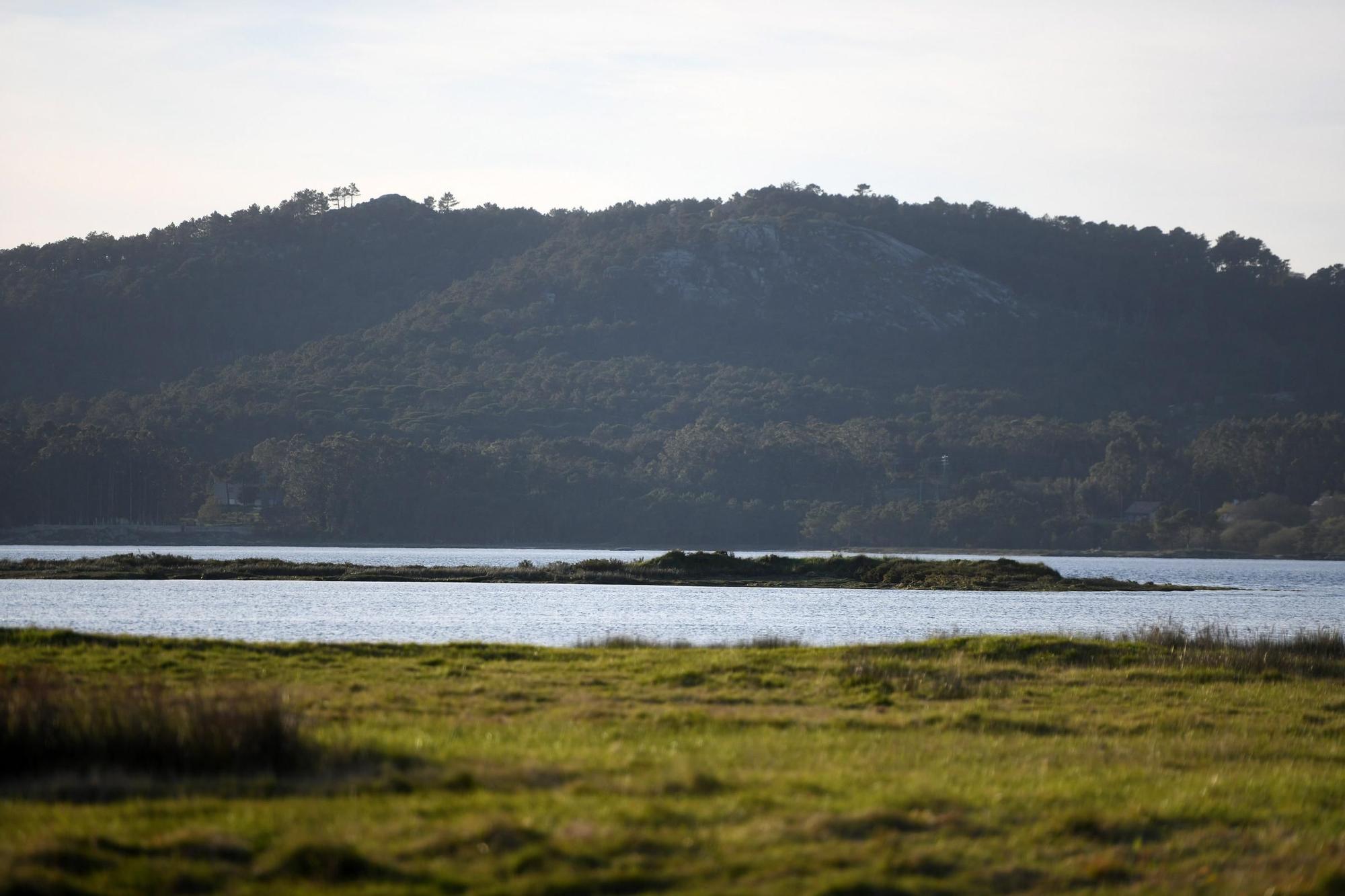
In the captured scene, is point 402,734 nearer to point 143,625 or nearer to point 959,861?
point 959,861

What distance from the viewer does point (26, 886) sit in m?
10.2

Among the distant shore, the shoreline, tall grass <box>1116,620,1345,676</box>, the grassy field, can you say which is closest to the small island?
the shoreline

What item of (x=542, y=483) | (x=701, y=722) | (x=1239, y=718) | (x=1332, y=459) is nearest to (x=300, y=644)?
(x=701, y=722)

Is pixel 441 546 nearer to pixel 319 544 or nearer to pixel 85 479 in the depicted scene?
pixel 319 544

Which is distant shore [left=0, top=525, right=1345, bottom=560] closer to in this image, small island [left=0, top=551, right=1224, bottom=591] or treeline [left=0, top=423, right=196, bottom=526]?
treeline [left=0, top=423, right=196, bottom=526]

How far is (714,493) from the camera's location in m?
188

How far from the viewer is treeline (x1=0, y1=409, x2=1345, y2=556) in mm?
166375

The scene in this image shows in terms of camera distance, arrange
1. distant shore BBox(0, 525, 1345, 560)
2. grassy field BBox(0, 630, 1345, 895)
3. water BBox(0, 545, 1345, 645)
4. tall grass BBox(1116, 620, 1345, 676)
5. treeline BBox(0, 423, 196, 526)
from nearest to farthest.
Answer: grassy field BBox(0, 630, 1345, 895) < tall grass BBox(1116, 620, 1345, 676) < water BBox(0, 545, 1345, 645) < distant shore BBox(0, 525, 1345, 560) < treeline BBox(0, 423, 196, 526)

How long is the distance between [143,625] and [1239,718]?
36.4 metres

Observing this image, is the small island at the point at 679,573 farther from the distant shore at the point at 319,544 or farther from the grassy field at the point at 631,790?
the grassy field at the point at 631,790

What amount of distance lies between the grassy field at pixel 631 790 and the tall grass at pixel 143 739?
0.03 meters

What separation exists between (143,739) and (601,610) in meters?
53.1

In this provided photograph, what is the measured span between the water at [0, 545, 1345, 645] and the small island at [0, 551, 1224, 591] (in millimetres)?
1628

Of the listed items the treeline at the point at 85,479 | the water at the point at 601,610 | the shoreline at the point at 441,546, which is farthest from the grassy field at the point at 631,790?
the treeline at the point at 85,479
